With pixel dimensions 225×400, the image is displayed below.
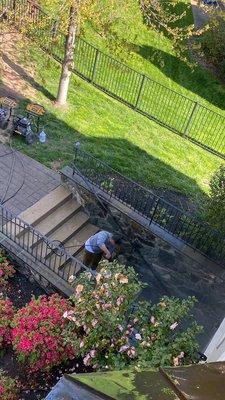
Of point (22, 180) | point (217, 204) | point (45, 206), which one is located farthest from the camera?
point (22, 180)

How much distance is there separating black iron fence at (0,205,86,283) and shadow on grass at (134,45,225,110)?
11785 millimetres

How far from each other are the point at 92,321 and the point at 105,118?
336 inches

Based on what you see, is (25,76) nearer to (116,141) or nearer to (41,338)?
(116,141)

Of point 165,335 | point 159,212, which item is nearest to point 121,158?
point 159,212

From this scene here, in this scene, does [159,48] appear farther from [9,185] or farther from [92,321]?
[92,321]

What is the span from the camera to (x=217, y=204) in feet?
29.2

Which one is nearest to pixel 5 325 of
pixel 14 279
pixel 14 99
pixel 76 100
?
pixel 14 279

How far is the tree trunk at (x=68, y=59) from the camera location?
36.0ft

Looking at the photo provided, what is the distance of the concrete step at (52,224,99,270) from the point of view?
32.5 ft

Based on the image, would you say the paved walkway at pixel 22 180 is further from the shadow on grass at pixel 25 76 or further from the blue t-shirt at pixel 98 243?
the shadow on grass at pixel 25 76

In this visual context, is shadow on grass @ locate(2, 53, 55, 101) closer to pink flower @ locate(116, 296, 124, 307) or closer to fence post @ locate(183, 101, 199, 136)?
fence post @ locate(183, 101, 199, 136)

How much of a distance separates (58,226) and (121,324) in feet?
13.7

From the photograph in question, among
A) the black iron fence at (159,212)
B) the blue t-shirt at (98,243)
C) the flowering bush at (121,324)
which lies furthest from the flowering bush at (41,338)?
the black iron fence at (159,212)

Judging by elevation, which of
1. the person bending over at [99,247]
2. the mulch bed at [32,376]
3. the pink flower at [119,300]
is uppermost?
the pink flower at [119,300]
